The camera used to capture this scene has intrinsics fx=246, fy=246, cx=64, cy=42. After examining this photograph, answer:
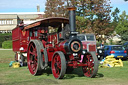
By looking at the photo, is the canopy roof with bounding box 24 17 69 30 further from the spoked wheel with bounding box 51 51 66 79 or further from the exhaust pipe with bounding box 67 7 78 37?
the spoked wheel with bounding box 51 51 66 79

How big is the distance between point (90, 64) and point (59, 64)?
1293 millimetres

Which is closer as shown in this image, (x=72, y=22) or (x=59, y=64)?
(x=59, y=64)

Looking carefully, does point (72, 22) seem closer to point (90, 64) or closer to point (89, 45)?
point (90, 64)

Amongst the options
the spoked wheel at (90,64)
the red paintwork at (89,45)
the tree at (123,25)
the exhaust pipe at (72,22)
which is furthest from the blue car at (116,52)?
the tree at (123,25)

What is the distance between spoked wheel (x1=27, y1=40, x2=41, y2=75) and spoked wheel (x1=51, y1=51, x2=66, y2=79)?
85 centimetres

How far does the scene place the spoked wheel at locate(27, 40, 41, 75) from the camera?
1004 centimetres

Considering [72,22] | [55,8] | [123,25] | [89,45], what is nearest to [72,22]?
[72,22]

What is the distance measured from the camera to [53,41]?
404 inches

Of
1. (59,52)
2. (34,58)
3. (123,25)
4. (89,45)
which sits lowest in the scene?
(34,58)

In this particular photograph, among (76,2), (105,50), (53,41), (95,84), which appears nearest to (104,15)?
(76,2)

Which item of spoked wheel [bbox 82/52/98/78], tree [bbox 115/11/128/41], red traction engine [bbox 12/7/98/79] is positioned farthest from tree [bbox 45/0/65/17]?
spoked wheel [bbox 82/52/98/78]

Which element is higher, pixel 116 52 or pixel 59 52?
pixel 59 52

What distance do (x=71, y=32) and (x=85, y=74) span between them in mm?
1894

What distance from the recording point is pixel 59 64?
9.11 meters
